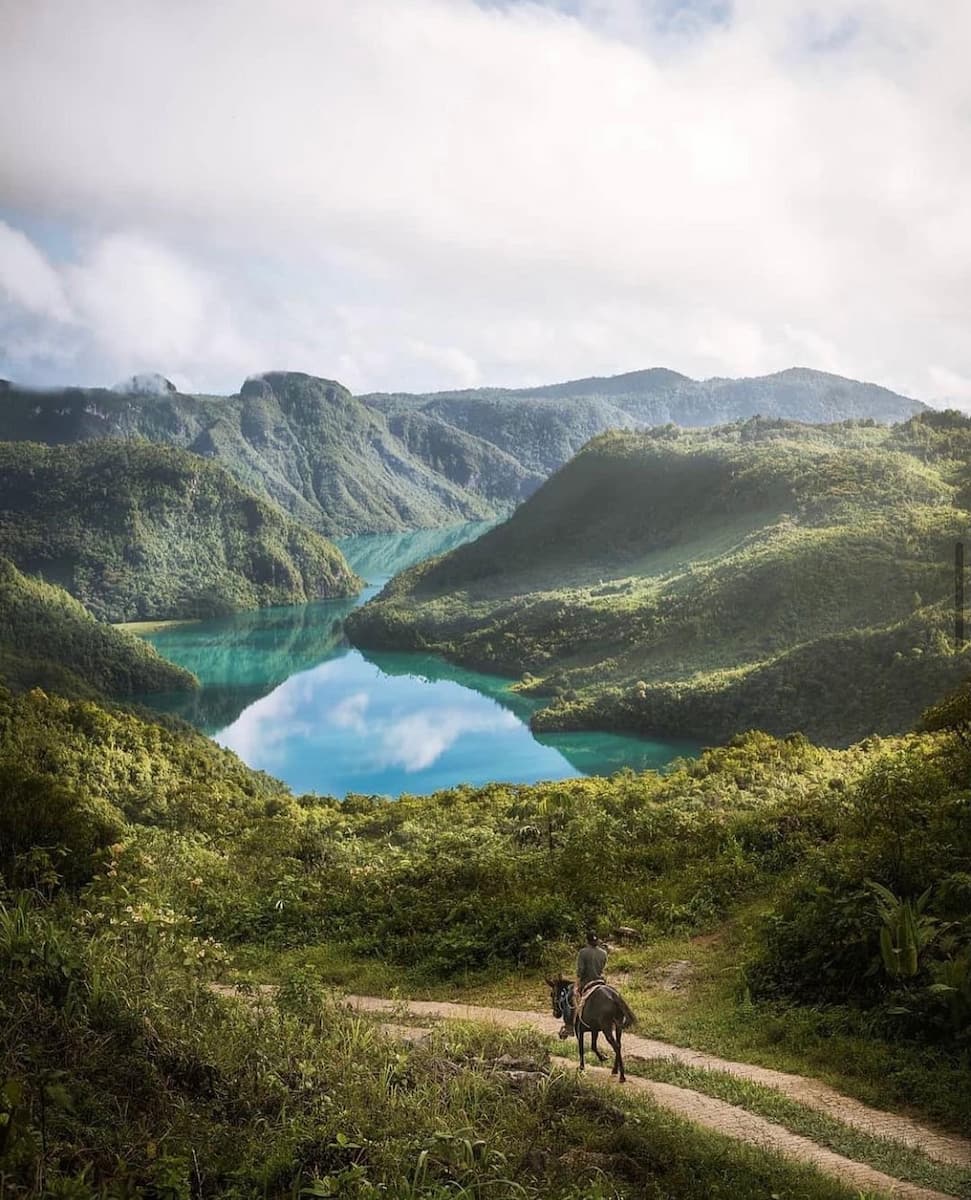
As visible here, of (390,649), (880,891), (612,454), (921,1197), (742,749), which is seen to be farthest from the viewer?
(612,454)

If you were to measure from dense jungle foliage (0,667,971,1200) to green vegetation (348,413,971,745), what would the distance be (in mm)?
53988

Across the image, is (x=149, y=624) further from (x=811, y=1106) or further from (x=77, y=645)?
(x=811, y=1106)

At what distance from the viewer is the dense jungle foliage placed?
5512 millimetres

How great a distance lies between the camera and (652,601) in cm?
10888

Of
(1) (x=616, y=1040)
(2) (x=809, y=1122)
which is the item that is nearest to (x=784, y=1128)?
(2) (x=809, y=1122)

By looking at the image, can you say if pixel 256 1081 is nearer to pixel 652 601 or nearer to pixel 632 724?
pixel 632 724

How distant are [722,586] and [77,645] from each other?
68782mm

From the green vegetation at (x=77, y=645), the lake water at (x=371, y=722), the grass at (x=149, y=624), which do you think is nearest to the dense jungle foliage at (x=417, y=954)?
the lake water at (x=371, y=722)

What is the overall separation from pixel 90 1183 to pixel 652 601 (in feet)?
348

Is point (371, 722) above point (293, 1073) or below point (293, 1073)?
above

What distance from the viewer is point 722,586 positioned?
334 feet

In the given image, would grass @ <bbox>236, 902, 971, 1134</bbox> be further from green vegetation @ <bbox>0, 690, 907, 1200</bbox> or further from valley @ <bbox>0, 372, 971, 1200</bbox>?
green vegetation @ <bbox>0, 690, 907, 1200</bbox>

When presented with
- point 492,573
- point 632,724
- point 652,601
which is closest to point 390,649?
point 492,573

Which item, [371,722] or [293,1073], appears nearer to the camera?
[293,1073]
